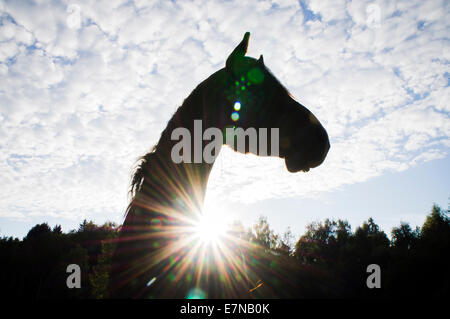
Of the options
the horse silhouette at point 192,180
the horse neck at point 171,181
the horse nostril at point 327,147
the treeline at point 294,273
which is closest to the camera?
the horse silhouette at point 192,180

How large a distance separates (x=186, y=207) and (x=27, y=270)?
4220 centimetres

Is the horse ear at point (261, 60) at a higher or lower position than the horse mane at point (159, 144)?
higher

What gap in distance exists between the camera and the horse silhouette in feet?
4.55

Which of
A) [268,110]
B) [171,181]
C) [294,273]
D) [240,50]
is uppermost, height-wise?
[240,50]

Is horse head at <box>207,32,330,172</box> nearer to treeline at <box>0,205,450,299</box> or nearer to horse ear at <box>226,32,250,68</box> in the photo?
horse ear at <box>226,32,250,68</box>

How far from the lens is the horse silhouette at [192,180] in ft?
4.55

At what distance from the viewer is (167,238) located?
144cm

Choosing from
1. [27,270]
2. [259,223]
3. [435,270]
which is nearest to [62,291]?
[27,270]

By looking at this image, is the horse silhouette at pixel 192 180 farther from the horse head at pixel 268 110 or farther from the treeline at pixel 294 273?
the treeline at pixel 294 273

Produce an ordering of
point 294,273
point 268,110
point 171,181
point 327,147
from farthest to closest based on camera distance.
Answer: point 294,273 → point 268,110 → point 327,147 → point 171,181

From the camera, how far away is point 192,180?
1.64m

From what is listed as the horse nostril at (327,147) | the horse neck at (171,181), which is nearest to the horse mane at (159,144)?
the horse neck at (171,181)

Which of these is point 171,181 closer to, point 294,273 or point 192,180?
point 192,180

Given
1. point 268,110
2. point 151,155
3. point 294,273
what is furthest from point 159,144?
point 294,273
